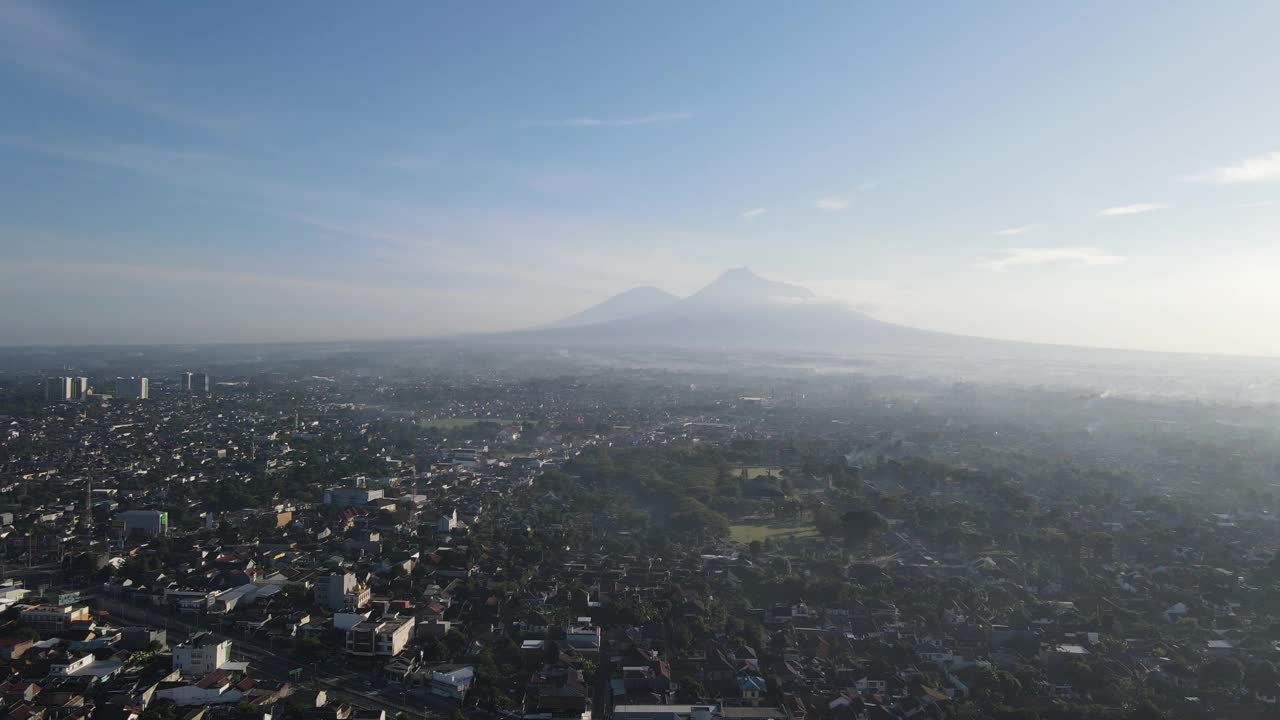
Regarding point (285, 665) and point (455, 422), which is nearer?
point (285, 665)

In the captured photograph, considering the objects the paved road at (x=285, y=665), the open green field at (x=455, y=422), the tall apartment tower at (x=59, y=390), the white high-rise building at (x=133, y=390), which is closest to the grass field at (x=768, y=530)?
the paved road at (x=285, y=665)

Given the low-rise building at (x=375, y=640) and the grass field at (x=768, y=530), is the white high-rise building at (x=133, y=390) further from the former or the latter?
the grass field at (x=768, y=530)

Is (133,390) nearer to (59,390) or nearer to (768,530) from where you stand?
(59,390)

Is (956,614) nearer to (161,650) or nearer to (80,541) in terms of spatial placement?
(161,650)

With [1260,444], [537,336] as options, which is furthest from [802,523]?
[537,336]

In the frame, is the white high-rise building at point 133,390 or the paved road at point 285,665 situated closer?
the paved road at point 285,665

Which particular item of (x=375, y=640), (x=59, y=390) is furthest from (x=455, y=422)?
(x=375, y=640)
